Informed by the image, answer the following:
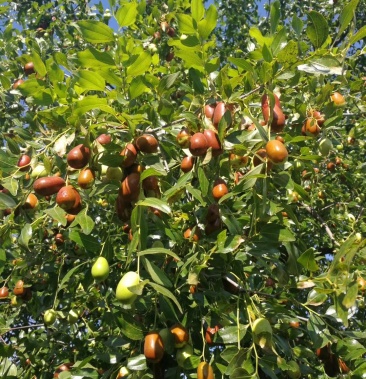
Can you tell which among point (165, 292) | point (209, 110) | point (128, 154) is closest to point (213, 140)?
point (209, 110)

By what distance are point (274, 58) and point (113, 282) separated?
1.52 meters

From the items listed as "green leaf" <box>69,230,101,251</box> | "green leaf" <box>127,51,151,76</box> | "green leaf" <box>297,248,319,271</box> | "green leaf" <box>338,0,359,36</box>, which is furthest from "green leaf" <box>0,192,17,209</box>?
"green leaf" <box>338,0,359,36</box>

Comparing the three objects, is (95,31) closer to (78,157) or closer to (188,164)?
(78,157)

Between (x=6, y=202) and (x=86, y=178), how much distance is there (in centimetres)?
34

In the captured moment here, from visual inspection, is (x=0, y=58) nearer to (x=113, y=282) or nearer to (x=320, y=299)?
(x=113, y=282)

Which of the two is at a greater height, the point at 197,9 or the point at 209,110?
the point at 197,9

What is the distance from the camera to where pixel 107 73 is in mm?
1677

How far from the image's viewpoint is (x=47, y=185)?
1.62 metres

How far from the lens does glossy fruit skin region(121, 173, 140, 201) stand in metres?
1.56

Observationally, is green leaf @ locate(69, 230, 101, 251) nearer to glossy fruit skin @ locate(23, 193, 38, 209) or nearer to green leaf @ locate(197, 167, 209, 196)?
glossy fruit skin @ locate(23, 193, 38, 209)

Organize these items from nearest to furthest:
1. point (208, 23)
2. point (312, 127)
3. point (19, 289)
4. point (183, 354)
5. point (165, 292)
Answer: point (165, 292) < point (183, 354) < point (208, 23) < point (312, 127) < point (19, 289)

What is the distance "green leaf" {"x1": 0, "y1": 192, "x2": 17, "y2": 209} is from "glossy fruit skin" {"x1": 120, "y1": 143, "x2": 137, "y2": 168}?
1.47ft

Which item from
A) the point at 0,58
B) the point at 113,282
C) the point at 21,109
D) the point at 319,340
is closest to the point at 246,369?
the point at 319,340

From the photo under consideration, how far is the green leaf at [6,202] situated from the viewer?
1716 mm
